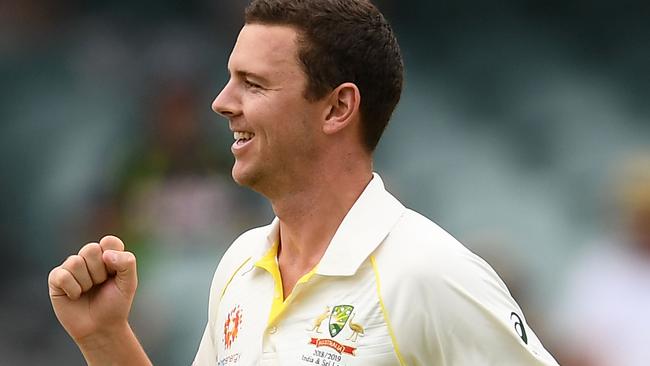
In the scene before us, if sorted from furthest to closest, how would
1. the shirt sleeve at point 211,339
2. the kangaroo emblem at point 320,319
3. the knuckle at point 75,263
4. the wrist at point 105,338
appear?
the shirt sleeve at point 211,339 → the wrist at point 105,338 → the knuckle at point 75,263 → the kangaroo emblem at point 320,319

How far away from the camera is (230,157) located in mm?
6004

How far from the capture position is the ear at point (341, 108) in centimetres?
265

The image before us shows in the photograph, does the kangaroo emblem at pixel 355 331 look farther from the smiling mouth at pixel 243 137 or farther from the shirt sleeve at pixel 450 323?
the smiling mouth at pixel 243 137

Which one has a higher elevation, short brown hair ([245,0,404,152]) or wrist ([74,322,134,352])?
short brown hair ([245,0,404,152])

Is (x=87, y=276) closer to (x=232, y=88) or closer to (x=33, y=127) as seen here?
(x=232, y=88)

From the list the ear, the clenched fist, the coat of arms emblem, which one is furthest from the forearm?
the ear

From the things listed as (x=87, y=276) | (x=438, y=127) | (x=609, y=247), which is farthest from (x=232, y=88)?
(x=438, y=127)

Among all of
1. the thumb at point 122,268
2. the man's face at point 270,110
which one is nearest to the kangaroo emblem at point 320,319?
the man's face at point 270,110

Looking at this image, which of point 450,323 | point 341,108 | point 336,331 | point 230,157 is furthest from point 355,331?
point 230,157

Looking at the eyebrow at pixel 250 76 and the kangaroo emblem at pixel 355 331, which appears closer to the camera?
the kangaroo emblem at pixel 355 331

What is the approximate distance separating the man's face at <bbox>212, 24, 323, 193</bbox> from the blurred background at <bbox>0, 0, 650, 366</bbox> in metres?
2.95

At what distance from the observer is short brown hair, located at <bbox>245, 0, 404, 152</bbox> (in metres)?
2.62

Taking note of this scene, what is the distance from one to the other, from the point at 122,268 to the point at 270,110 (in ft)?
1.55

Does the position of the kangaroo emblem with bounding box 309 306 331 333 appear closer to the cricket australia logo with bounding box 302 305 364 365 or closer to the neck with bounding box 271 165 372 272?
the cricket australia logo with bounding box 302 305 364 365
